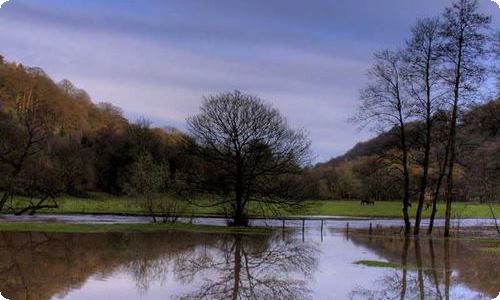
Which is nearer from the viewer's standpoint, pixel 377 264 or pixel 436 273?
pixel 436 273

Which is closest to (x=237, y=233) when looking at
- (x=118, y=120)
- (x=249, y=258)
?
(x=249, y=258)

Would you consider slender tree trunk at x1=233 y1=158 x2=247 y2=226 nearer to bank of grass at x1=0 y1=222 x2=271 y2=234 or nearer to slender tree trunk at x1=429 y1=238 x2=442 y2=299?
bank of grass at x1=0 y1=222 x2=271 y2=234

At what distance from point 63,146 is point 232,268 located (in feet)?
218

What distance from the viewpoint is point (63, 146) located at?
8375 centimetres

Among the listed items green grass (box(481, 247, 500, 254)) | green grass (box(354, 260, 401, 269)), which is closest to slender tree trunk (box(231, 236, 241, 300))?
green grass (box(354, 260, 401, 269))

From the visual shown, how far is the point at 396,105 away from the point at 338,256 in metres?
16.3

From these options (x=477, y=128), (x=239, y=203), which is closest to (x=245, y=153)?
(x=239, y=203)

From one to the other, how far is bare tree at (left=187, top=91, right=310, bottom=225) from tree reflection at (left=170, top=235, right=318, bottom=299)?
10579 millimetres

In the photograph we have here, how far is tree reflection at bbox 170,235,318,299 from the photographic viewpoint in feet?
58.1

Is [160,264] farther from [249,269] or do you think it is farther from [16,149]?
[16,149]

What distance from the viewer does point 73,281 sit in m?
17.8

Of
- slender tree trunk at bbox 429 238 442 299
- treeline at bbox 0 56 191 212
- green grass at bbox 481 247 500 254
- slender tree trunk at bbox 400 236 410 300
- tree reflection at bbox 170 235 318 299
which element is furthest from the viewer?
treeline at bbox 0 56 191 212

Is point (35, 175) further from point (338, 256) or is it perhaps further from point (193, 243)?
point (338, 256)

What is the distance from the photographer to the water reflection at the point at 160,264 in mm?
17406
